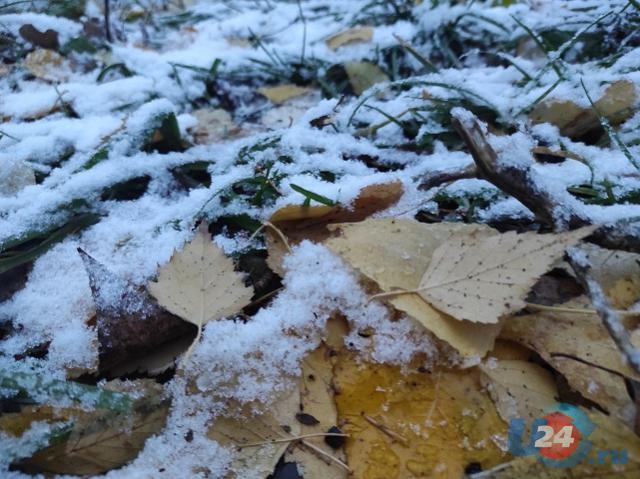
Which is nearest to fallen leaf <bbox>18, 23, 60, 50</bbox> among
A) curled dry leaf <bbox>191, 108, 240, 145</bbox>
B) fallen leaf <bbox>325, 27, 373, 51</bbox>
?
curled dry leaf <bbox>191, 108, 240, 145</bbox>

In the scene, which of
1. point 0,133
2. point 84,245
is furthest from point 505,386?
point 0,133

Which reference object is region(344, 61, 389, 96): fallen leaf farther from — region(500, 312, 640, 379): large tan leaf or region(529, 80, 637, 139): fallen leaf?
region(500, 312, 640, 379): large tan leaf

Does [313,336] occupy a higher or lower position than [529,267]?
lower

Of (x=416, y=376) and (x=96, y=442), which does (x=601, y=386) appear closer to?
(x=416, y=376)

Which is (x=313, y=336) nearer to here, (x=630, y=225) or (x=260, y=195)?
(x=260, y=195)

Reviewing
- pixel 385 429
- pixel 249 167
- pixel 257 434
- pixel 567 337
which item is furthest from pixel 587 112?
pixel 257 434

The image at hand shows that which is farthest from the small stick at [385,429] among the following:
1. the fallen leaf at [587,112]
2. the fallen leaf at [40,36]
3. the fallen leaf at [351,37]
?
the fallen leaf at [40,36]
